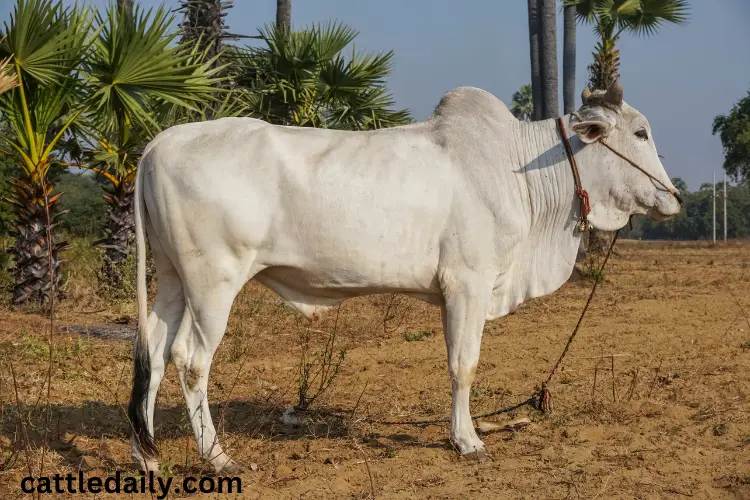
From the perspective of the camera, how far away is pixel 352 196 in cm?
439

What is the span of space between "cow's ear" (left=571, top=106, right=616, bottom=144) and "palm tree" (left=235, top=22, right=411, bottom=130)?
244 inches

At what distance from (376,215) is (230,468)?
1446mm

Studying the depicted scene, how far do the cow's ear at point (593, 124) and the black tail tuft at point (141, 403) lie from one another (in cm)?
257

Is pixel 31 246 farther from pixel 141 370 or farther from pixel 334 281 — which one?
pixel 334 281

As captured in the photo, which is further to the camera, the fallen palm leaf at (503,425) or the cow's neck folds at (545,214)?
the fallen palm leaf at (503,425)

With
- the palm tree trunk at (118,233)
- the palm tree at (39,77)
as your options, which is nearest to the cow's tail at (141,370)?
the palm tree at (39,77)

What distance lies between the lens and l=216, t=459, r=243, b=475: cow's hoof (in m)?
4.34

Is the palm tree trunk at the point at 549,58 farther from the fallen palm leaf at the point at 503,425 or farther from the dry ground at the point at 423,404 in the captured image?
the fallen palm leaf at the point at 503,425

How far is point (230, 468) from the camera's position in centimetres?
437

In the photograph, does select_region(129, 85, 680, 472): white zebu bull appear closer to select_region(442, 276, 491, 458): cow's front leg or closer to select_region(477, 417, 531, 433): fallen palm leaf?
select_region(442, 276, 491, 458): cow's front leg

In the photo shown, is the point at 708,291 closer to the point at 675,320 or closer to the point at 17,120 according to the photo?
the point at 675,320

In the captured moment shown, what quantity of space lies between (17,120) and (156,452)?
515 cm

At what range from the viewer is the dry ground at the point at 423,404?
13.9 ft

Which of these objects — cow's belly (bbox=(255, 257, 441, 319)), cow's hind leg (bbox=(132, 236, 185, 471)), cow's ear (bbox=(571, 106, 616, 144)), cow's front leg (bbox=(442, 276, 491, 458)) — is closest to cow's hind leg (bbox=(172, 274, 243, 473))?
cow's hind leg (bbox=(132, 236, 185, 471))
